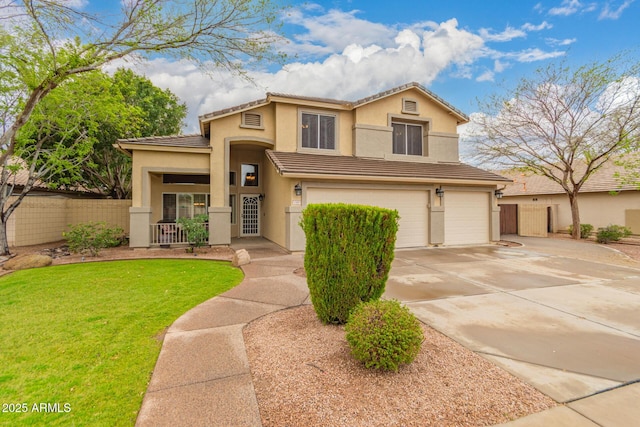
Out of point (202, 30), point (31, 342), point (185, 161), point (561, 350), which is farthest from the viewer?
point (185, 161)

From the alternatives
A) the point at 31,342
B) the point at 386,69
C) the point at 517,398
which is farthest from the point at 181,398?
the point at 386,69

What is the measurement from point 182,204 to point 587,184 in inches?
973

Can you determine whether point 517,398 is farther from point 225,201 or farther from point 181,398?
point 225,201

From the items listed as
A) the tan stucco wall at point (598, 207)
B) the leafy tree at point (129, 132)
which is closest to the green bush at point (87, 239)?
the leafy tree at point (129, 132)

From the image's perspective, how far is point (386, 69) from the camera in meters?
14.8

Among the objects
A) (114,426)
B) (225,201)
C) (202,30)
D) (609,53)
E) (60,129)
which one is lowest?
(114,426)

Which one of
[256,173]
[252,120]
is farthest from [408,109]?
[256,173]

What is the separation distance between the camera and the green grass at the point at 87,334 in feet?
8.57

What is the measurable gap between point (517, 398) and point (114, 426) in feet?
11.3

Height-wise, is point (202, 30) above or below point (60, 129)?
above

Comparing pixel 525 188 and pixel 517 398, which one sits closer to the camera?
pixel 517 398

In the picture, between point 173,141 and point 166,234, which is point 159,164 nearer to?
point 173,141

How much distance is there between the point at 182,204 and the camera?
14.3 meters

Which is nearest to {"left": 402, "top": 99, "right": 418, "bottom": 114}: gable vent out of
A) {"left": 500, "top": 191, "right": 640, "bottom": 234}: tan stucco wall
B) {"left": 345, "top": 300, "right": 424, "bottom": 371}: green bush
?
{"left": 345, "top": 300, "right": 424, "bottom": 371}: green bush
